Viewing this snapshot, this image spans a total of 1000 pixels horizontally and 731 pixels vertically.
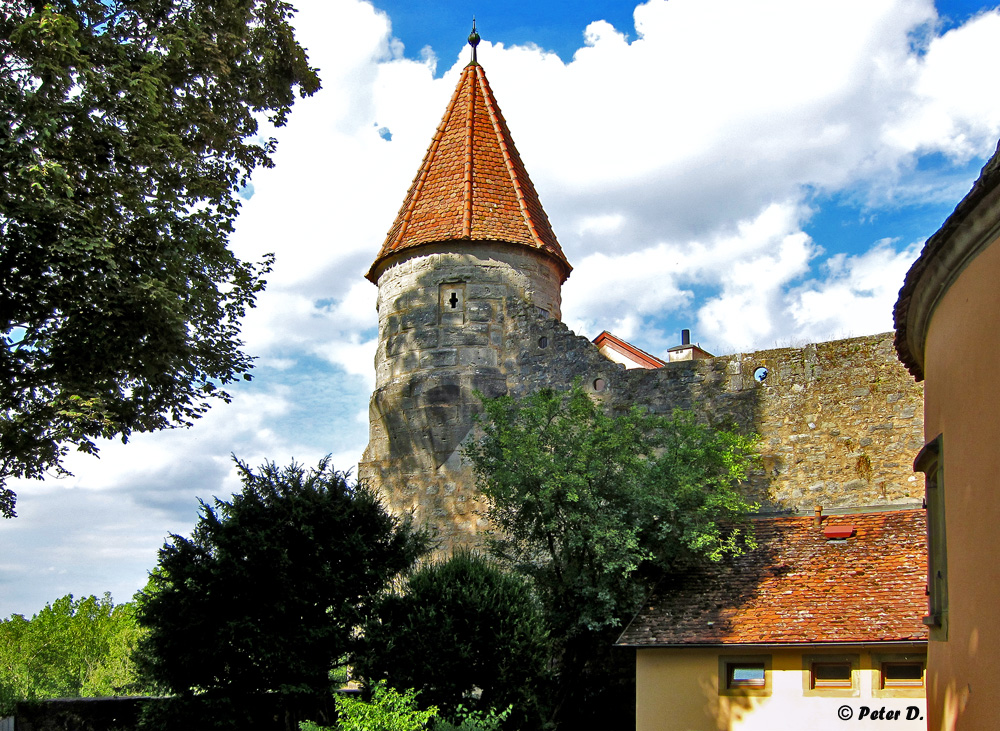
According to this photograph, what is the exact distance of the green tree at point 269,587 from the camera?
1456 cm

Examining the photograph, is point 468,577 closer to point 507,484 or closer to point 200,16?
point 507,484

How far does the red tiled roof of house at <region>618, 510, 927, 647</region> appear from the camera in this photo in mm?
13977

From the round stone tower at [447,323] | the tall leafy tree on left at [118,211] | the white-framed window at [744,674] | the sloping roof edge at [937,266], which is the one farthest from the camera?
the round stone tower at [447,323]

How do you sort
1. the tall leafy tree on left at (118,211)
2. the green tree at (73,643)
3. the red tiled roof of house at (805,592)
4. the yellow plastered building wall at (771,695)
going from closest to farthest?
1. the tall leafy tree on left at (118,211)
2. the yellow plastered building wall at (771,695)
3. the red tiled roof of house at (805,592)
4. the green tree at (73,643)

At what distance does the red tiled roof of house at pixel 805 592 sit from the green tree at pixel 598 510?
1.53 feet

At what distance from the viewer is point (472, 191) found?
20969mm

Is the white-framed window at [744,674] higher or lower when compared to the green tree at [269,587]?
lower

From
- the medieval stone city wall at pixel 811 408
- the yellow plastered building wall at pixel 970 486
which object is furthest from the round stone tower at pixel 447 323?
the yellow plastered building wall at pixel 970 486

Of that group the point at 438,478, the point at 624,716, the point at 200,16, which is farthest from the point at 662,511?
the point at 200,16

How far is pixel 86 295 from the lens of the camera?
11391 mm

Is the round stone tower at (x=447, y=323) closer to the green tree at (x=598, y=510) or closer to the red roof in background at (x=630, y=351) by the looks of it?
the green tree at (x=598, y=510)

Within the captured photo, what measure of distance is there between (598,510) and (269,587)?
4838 mm

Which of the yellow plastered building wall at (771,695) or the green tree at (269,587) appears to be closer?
the yellow plastered building wall at (771,695)

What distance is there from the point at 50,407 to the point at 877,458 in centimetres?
1209
